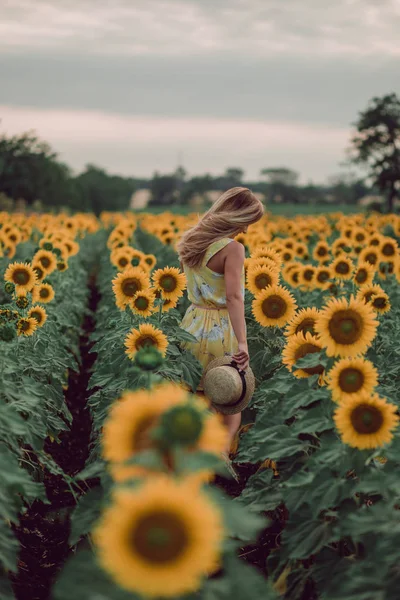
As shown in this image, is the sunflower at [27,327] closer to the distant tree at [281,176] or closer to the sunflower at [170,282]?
the sunflower at [170,282]

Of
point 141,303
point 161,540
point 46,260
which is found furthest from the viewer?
point 46,260

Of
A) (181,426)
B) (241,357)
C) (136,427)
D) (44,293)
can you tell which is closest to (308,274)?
(44,293)

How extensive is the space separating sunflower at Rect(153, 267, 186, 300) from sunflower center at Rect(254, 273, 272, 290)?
56 cm

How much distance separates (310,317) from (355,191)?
79659mm

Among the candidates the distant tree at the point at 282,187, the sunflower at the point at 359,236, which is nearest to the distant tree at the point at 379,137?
the distant tree at the point at 282,187

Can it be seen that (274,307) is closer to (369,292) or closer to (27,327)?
(369,292)

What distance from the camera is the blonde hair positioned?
4.77 metres

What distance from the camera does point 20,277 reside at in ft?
20.3

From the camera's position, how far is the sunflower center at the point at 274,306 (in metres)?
5.12

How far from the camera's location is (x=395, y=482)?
282cm

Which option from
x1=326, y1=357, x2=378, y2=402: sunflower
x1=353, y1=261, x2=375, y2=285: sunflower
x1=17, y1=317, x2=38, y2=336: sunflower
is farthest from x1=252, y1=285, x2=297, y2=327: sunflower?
x1=326, y1=357, x2=378, y2=402: sunflower

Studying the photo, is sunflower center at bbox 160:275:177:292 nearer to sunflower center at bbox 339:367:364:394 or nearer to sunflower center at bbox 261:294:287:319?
sunflower center at bbox 261:294:287:319

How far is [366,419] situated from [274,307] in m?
2.32

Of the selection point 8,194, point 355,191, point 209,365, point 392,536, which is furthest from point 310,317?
point 355,191
